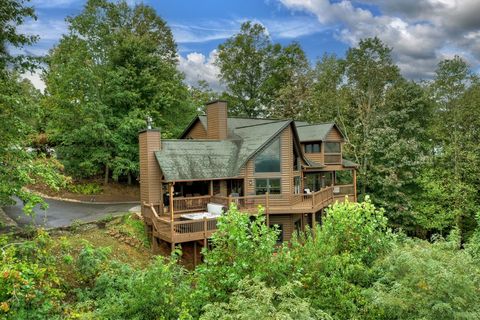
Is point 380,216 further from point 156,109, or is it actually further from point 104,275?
point 156,109

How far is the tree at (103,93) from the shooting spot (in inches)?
861

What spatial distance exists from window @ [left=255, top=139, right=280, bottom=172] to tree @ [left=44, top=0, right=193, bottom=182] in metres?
9.68

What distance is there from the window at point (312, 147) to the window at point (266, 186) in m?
5.21

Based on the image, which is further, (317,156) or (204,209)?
(317,156)

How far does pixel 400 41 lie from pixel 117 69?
23406mm

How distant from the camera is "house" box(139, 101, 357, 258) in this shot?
50.3ft

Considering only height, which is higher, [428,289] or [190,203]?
[190,203]

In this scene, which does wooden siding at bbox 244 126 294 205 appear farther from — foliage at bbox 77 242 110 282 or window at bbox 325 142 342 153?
foliage at bbox 77 242 110 282

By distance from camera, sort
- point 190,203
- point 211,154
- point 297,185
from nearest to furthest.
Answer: point 190,203 < point 211,154 < point 297,185

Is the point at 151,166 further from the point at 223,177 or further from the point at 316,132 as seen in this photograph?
the point at 316,132

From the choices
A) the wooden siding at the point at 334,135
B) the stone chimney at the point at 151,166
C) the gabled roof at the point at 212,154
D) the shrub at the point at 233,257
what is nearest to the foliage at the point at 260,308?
the shrub at the point at 233,257

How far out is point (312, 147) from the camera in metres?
21.9

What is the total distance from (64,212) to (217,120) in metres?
10.2

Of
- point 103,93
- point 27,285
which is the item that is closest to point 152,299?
point 27,285
